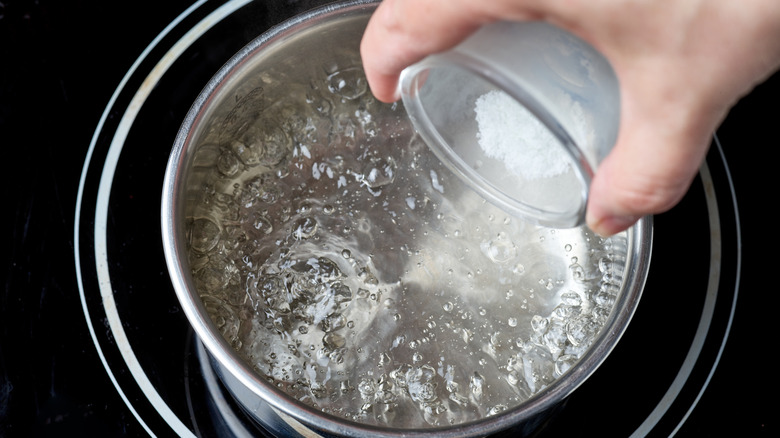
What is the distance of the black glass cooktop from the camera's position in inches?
24.6

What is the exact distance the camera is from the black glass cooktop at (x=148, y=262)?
62 centimetres

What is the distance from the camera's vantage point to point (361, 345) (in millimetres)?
615

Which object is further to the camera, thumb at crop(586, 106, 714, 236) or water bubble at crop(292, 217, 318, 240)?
water bubble at crop(292, 217, 318, 240)

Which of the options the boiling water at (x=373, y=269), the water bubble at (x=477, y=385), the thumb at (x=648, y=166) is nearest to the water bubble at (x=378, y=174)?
the boiling water at (x=373, y=269)

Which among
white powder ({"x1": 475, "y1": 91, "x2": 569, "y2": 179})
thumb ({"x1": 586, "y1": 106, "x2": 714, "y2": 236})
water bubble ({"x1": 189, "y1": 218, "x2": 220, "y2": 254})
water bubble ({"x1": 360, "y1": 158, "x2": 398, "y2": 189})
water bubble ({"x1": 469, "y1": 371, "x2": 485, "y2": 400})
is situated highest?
thumb ({"x1": 586, "y1": 106, "x2": 714, "y2": 236})

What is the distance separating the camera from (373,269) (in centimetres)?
66

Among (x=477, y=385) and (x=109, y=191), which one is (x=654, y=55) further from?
(x=109, y=191)

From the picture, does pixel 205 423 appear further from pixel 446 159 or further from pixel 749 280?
pixel 749 280

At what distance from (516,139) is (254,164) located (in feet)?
0.93

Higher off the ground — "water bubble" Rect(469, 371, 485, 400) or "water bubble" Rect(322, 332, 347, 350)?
"water bubble" Rect(322, 332, 347, 350)

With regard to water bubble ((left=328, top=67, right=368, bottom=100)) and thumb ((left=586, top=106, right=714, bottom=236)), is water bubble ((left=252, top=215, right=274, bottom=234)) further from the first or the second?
thumb ((left=586, top=106, right=714, bottom=236))

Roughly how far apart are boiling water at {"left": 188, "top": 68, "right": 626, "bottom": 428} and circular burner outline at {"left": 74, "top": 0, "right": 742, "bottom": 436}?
10 centimetres

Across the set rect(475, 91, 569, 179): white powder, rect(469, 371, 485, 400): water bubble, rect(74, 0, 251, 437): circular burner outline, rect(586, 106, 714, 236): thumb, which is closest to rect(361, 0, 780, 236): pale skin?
rect(586, 106, 714, 236): thumb

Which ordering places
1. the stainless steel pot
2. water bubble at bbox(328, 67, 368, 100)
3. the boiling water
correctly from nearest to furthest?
the stainless steel pot, the boiling water, water bubble at bbox(328, 67, 368, 100)
